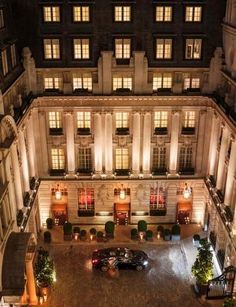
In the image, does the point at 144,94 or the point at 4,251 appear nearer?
the point at 4,251

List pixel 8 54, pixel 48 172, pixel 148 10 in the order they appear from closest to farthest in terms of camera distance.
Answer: pixel 8 54 < pixel 148 10 < pixel 48 172

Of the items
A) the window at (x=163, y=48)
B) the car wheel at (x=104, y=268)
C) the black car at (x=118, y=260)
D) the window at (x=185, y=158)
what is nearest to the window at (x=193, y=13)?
the window at (x=163, y=48)

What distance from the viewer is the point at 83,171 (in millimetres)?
56094

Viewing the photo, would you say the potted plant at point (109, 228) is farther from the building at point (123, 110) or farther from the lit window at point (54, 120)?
the lit window at point (54, 120)

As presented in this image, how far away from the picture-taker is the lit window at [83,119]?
176ft

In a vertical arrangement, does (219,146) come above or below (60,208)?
above

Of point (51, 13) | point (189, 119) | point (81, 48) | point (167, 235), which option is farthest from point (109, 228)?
point (51, 13)

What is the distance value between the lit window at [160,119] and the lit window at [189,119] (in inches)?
90.3

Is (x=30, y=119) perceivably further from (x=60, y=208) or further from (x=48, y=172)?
(x=60, y=208)

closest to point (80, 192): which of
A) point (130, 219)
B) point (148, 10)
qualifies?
point (130, 219)

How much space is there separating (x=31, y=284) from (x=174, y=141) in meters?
23.1

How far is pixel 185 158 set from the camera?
185 ft

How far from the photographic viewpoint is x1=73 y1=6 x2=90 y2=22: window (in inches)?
1962

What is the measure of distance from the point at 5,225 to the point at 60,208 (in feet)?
62.6
